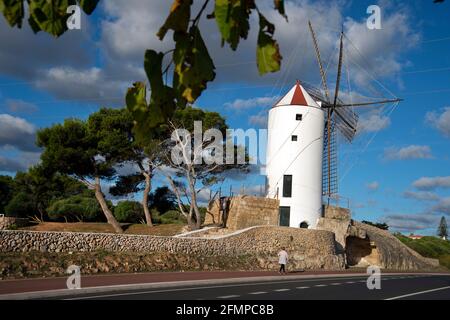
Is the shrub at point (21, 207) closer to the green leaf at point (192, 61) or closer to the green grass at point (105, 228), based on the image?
the green grass at point (105, 228)

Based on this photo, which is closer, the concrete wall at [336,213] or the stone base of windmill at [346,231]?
the stone base of windmill at [346,231]

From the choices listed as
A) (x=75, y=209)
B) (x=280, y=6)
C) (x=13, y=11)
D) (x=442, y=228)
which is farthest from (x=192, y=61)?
(x=442, y=228)

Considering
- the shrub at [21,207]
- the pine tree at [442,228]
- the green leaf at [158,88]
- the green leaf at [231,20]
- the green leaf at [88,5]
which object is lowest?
the pine tree at [442,228]

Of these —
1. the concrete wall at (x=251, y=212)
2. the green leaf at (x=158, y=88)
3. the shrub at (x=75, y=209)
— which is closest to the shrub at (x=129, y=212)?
the shrub at (x=75, y=209)

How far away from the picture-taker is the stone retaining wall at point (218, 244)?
74.0ft

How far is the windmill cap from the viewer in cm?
4094

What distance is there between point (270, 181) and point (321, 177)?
412 centimetres

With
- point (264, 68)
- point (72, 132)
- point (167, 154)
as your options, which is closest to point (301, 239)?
point (167, 154)

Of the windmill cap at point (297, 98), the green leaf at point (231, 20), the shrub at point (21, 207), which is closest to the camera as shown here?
the green leaf at point (231, 20)

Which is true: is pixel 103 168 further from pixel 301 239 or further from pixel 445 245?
pixel 445 245

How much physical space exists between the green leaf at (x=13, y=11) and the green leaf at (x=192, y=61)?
589mm

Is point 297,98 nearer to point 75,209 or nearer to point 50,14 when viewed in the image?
point 75,209

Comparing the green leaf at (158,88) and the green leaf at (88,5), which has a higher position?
the green leaf at (88,5)
